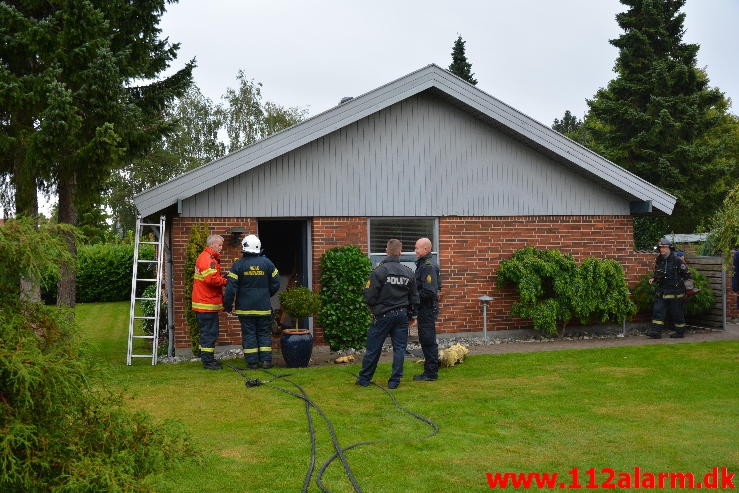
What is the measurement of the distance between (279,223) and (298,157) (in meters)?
4.01

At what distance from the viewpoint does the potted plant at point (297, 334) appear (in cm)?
1080

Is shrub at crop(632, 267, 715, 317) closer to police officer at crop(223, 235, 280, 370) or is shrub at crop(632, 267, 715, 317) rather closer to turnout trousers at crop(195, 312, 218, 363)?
police officer at crop(223, 235, 280, 370)

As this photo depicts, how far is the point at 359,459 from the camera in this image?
5.91 metres

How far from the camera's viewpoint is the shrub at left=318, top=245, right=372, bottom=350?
12078mm

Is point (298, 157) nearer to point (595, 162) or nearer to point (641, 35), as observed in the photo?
point (595, 162)

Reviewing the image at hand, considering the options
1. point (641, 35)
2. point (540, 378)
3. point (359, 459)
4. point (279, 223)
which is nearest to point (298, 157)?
point (279, 223)

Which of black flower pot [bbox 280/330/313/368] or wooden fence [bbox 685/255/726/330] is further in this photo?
wooden fence [bbox 685/255/726/330]

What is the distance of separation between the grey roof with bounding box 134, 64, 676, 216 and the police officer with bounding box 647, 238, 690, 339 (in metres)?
1.07

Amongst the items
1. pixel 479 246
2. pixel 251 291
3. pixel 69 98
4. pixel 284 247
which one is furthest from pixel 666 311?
pixel 69 98

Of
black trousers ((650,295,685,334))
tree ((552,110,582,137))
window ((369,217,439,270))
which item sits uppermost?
tree ((552,110,582,137))

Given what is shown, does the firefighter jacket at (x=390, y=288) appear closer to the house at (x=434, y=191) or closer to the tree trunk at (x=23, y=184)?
the house at (x=434, y=191)

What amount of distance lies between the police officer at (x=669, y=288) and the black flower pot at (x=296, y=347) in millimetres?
7009

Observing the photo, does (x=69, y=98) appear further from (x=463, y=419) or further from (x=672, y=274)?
(x=672, y=274)

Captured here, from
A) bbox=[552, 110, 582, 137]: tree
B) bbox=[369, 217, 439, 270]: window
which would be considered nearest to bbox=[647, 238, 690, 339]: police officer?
bbox=[369, 217, 439, 270]: window
